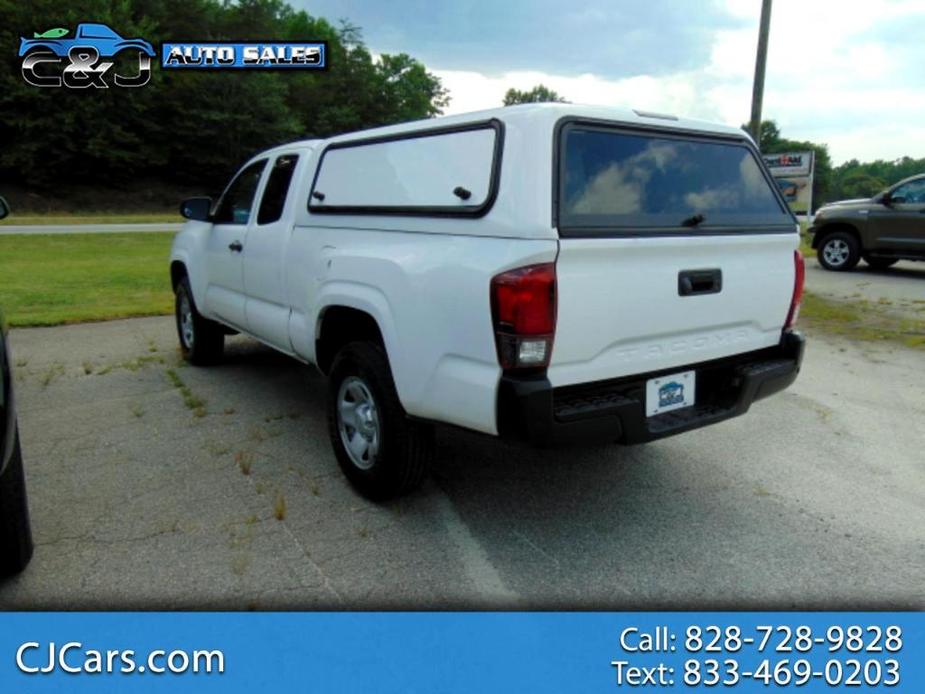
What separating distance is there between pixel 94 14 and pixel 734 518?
160 feet

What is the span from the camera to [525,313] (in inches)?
105

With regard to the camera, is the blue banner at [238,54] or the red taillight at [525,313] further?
the blue banner at [238,54]

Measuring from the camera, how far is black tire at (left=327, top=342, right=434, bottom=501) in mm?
3316

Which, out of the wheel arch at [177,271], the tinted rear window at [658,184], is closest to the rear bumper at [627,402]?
the tinted rear window at [658,184]

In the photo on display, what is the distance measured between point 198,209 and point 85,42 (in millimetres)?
35295

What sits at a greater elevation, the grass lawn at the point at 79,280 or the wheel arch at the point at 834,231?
the wheel arch at the point at 834,231

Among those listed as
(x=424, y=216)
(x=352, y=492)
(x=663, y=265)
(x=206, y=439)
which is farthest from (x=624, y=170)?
(x=206, y=439)

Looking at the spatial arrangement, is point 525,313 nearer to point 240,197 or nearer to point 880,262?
point 240,197

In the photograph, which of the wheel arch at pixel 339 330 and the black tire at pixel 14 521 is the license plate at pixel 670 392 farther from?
the black tire at pixel 14 521

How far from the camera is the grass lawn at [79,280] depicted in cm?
882

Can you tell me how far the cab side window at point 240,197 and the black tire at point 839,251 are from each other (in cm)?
1136

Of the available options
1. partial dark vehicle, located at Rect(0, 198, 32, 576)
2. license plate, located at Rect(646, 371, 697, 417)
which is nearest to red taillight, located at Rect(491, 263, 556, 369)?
license plate, located at Rect(646, 371, 697, 417)

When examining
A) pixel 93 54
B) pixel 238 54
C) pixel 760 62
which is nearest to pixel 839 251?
pixel 760 62

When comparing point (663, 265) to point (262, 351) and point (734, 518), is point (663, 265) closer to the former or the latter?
point (734, 518)
